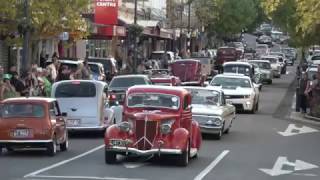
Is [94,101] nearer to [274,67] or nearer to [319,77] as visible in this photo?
[319,77]

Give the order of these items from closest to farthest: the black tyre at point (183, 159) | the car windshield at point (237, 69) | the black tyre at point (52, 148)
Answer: the black tyre at point (183, 159) → the black tyre at point (52, 148) → the car windshield at point (237, 69)

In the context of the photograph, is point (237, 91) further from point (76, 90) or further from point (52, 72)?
point (76, 90)

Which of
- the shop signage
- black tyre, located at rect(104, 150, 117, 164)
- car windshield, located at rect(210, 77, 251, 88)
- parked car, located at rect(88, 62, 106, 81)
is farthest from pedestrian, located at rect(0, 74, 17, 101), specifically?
the shop signage

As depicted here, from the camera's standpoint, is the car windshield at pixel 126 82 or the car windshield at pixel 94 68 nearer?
the car windshield at pixel 126 82

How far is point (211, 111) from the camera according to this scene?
23.8m

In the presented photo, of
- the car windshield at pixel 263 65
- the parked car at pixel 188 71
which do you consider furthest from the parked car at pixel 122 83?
the car windshield at pixel 263 65

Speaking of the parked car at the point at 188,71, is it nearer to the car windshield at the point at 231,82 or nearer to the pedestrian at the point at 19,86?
the car windshield at the point at 231,82

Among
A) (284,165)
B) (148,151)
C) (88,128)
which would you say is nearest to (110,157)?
(148,151)

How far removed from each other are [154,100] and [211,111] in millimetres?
6082

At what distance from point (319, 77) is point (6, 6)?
12.2m

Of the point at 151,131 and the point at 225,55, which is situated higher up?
the point at 151,131

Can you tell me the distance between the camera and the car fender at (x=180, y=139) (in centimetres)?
1688

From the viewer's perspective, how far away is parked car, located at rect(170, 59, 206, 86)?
46.2 m

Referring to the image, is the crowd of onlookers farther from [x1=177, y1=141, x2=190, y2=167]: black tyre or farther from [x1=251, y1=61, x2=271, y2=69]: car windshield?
[x1=251, y1=61, x2=271, y2=69]: car windshield
